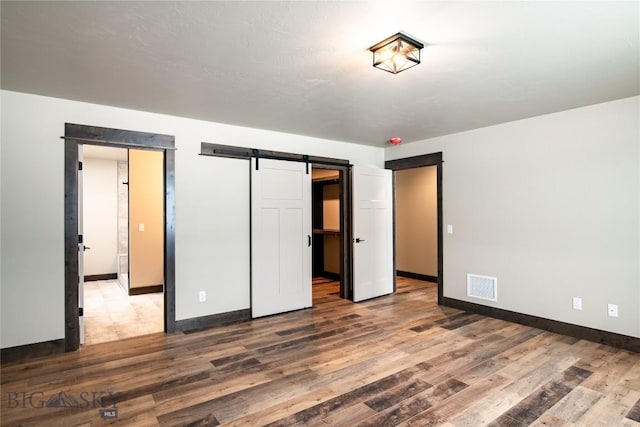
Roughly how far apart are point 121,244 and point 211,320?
4.20m

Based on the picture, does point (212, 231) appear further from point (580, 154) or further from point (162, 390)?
point (580, 154)

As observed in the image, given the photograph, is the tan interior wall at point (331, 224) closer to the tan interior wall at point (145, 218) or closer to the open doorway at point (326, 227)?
the open doorway at point (326, 227)

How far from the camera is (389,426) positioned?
7.16 ft

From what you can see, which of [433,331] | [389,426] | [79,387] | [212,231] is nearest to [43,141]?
[212,231]

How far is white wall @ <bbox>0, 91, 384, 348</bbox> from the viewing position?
3.14 metres

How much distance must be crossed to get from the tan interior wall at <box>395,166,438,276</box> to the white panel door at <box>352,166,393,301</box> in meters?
1.37

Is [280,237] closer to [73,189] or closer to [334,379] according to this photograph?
[334,379]

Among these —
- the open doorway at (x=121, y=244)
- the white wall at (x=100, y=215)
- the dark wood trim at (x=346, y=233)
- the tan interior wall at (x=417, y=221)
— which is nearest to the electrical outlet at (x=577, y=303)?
the dark wood trim at (x=346, y=233)

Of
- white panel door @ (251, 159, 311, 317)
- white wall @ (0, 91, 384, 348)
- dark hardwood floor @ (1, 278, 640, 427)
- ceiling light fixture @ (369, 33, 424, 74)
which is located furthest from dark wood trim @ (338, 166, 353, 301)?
ceiling light fixture @ (369, 33, 424, 74)

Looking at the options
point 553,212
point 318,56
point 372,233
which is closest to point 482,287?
point 553,212

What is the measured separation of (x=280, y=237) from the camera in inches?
184

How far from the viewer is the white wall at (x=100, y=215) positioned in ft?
23.7

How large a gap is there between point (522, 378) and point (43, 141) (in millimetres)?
4681

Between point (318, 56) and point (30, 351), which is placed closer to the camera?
point (318, 56)
